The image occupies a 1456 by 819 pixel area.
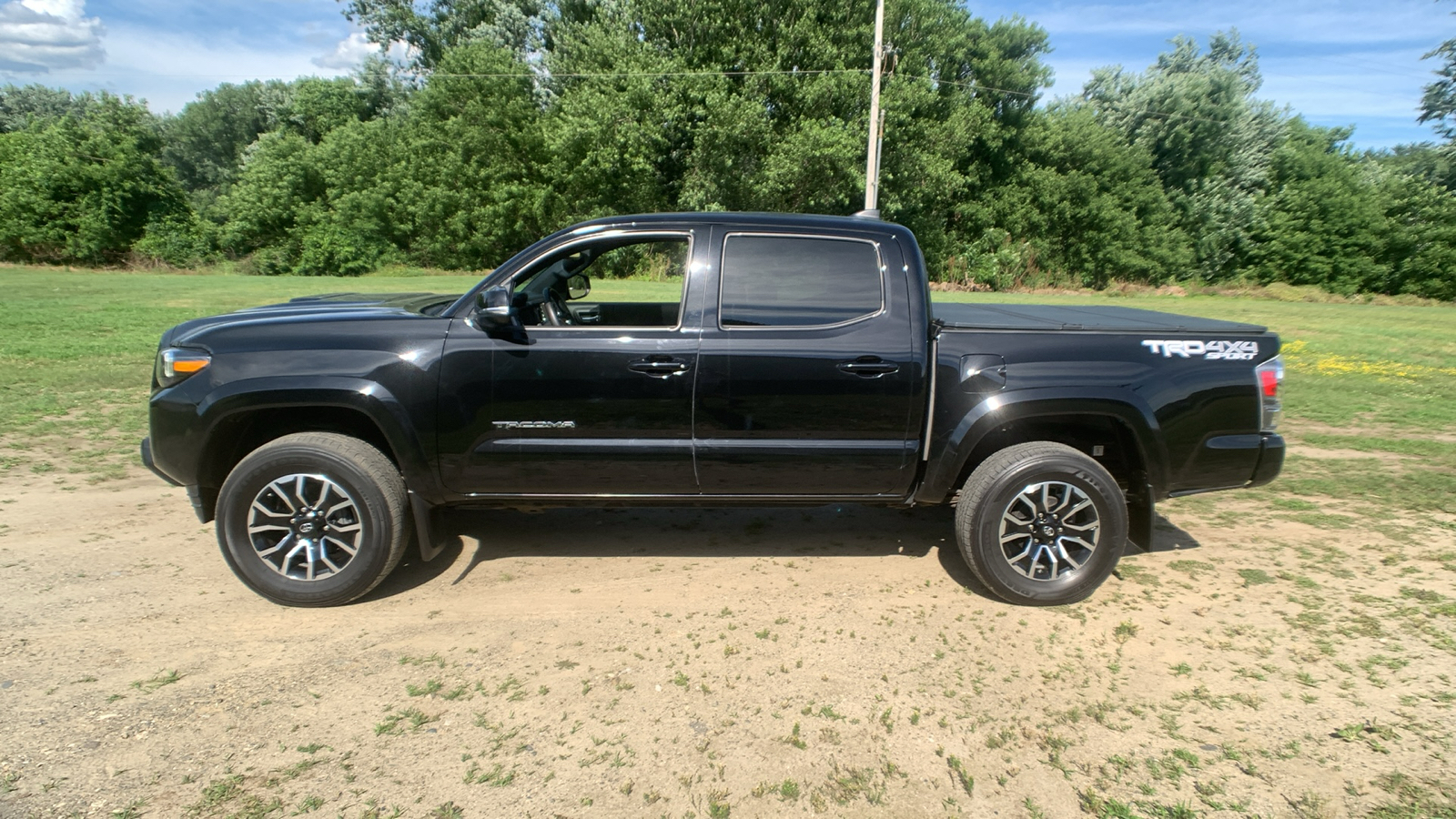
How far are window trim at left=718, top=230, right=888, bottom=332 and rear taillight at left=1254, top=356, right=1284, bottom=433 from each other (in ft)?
6.14

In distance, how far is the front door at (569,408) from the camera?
13.6 feet

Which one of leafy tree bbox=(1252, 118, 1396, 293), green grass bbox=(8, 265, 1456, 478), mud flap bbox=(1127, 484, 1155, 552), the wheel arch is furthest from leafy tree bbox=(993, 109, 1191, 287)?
the wheel arch

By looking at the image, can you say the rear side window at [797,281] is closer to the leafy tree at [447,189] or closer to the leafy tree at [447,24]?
the leafy tree at [447,189]

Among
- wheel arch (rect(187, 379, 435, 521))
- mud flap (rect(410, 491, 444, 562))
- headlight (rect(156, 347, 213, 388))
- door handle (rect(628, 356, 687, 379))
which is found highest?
door handle (rect(628, 356, 687, 379))

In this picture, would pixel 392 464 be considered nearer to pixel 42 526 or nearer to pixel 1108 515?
pixel 42 526

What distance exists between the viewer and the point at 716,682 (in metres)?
3.57

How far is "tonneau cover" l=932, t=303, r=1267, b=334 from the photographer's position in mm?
4324

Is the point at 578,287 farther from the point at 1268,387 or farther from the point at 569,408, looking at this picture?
the point at 1268,387

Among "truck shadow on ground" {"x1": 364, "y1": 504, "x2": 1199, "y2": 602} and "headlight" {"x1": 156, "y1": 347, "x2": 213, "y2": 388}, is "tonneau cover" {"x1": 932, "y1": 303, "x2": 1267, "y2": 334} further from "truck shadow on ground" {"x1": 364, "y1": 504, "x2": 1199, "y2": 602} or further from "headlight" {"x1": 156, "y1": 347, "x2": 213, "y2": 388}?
"headlight" {"x1": 156, "y1": 347, "x2": 213, "y2": 388}

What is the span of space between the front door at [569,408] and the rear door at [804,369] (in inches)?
5.6

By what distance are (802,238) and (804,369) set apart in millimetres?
670

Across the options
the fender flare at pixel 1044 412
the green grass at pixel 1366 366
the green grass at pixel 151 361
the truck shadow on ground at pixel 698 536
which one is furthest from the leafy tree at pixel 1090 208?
the fender flare at pixel 1044 412

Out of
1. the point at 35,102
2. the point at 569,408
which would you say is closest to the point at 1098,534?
the point at 569,408

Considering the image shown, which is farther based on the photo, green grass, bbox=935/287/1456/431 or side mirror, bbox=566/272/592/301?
green grass, bbox=935/287/1456/431
